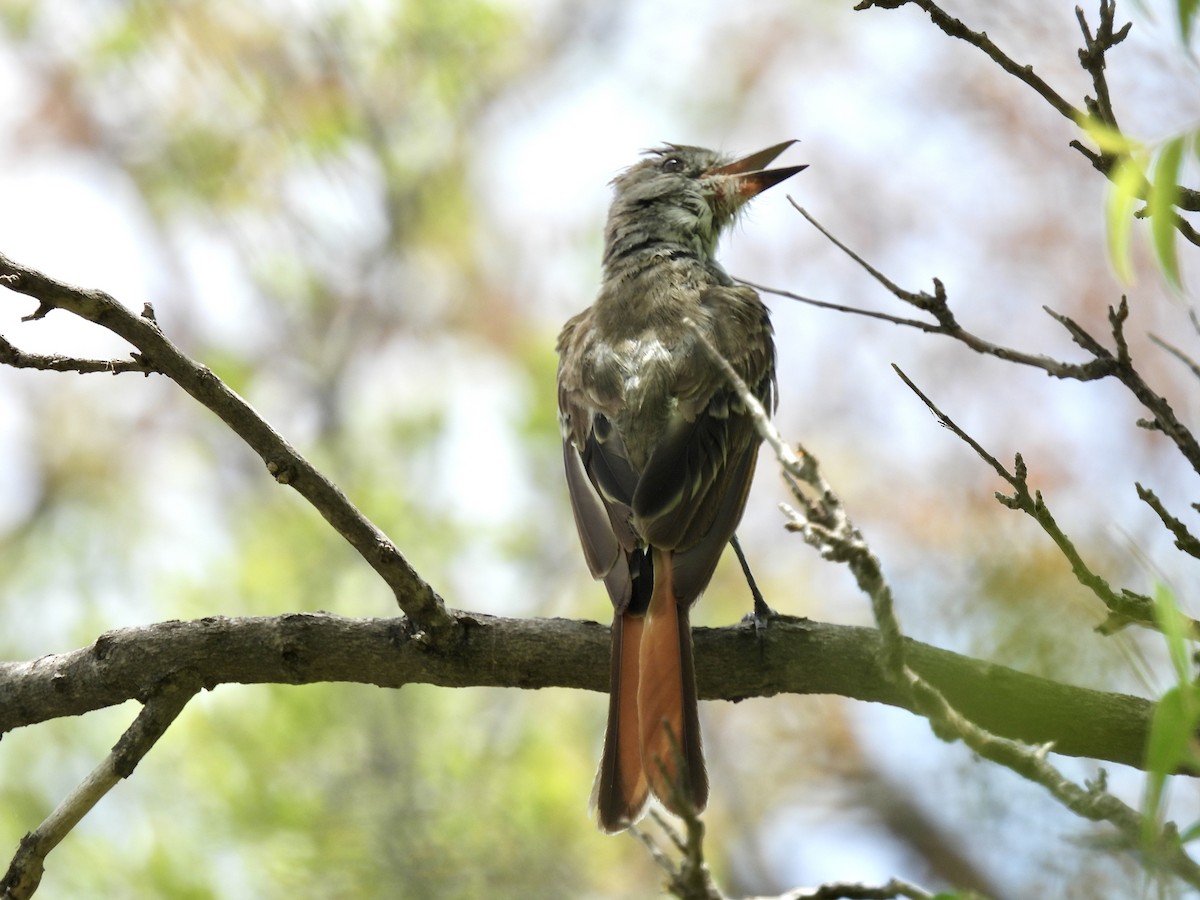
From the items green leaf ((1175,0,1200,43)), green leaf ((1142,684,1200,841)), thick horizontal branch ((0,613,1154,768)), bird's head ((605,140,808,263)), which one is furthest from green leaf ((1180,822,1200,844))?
bird's head ((605,140,808,263))

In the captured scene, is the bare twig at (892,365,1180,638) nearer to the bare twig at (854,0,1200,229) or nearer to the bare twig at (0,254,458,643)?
the bare twig at (854,0,1200,229)

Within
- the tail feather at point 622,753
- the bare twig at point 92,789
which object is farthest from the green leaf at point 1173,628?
the bare twig at point 92,789

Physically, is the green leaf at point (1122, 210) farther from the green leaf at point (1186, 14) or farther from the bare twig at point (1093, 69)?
the bare twig at point (1093, 69)

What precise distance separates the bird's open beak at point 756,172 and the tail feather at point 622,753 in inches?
126

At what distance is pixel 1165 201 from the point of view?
5.09ft

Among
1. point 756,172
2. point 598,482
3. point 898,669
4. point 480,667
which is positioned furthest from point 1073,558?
point 756,172

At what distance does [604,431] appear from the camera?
15.3 feet

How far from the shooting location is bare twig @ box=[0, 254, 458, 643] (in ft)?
9.38

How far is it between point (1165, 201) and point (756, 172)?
4.86m

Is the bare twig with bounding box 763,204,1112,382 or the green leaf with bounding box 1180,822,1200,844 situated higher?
the bare twig with bounding box 763,204,1112,382

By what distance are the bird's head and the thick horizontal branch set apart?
280cm

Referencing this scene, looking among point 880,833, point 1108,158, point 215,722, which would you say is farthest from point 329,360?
point 1108,158

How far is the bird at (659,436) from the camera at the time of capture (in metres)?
3.54

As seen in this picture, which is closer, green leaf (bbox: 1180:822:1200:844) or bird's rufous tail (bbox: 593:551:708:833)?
green leaf (bbox: 1180:822:1200:844)
